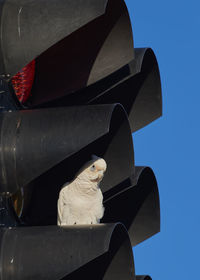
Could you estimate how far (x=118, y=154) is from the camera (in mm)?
14164

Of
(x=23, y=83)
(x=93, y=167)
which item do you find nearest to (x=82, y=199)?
(x=93, y=167)

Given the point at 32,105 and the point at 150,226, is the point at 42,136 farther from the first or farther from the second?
the point at 150,226

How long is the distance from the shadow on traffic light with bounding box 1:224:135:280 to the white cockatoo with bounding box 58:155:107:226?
876 mm

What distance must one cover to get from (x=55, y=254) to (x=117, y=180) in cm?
167

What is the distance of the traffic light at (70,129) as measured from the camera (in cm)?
1318

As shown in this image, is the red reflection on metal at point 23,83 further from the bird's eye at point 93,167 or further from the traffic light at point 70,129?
the bird's eye at point 93,167

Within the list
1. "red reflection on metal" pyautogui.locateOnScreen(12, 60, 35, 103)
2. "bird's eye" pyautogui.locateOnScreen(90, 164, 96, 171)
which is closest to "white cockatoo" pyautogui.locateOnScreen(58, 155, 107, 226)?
"bird's eye" pyautogui.locateOnScreen(90, 164, 96, 171)

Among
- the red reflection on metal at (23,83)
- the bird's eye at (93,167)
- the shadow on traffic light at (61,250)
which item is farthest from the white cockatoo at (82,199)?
the red reflection on metal at (23,83)

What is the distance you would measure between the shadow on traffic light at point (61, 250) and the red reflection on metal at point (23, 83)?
1.87 m

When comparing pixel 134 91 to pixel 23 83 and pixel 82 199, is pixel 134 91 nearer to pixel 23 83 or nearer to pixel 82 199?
pixel 23 83

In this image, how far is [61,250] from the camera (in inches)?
512

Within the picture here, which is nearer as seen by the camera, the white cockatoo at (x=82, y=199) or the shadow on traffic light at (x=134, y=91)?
the white cockatoo at (x=82, y=199)

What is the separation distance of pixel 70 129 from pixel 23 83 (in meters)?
1.80

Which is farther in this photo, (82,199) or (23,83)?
(23,83)
